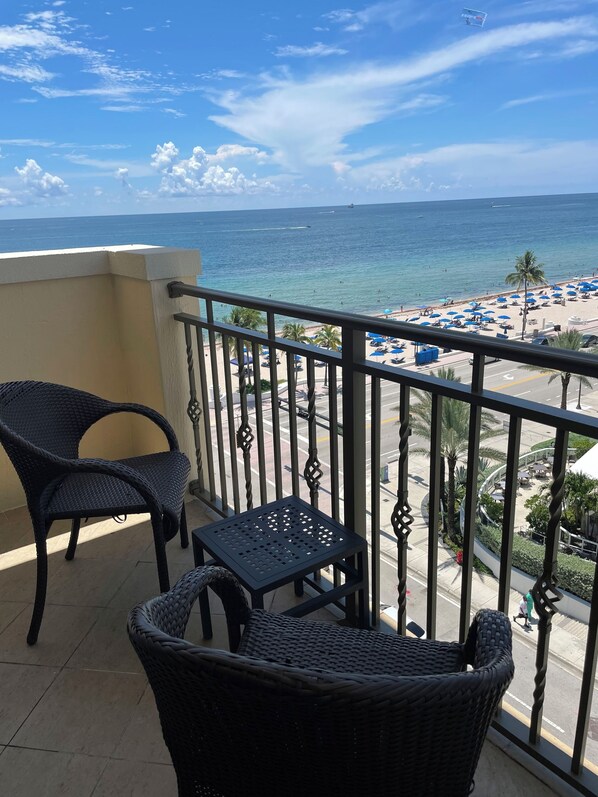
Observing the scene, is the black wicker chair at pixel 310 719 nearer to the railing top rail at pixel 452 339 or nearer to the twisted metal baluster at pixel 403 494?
the railing top rail at pixel 452 339

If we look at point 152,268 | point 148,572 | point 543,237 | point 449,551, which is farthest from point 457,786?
point 543,237

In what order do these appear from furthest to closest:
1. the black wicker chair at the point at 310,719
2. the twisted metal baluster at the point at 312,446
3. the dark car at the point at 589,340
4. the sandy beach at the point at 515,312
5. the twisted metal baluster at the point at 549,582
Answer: the sandy beach at the point at 515,312 < the dark car at the point at 589,340 < the twisted metal baluster at the point at 312,446 < the twisted metal baluster at the point at 549,582 < the black wicker chair at the point at 310,719

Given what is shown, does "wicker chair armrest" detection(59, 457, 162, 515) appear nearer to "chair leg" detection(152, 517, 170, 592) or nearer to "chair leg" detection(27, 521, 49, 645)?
"chair leg" detection(152, 517, 170, 592)

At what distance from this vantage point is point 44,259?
2963mm

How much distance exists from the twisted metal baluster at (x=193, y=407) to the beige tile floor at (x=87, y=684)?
1.56ft

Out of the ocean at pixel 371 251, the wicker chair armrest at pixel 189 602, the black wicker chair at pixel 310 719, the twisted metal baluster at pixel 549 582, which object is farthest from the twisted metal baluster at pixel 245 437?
the ocean at pixel 371 251

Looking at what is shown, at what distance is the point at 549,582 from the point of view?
1382 millimetres

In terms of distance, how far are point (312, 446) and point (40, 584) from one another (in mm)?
1079

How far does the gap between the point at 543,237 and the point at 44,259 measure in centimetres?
6642

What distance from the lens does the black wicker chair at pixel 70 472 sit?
1.84m

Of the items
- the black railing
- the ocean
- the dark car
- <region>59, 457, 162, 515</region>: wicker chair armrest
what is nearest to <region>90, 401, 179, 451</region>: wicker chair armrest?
the black railing

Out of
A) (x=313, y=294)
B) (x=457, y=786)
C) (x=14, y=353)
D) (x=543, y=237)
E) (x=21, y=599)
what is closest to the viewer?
(x=457, y=786)

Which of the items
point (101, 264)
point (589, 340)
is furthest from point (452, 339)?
point (589, 340)

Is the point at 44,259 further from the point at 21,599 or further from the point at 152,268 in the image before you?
the point at 21,599
